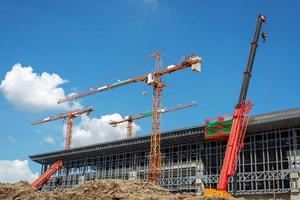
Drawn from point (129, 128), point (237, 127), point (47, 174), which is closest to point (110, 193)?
point (237, 127)

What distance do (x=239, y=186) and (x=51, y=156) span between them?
58.0m

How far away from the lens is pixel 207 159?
295 feet

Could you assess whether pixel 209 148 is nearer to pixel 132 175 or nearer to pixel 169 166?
pixel 169 166

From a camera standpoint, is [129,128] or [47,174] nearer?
[47,174]

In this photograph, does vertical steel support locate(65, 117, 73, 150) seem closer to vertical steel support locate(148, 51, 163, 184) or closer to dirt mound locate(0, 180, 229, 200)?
vertical steel support locate(148, 51, 163, 184)

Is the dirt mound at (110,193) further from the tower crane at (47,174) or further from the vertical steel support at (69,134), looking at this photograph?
the vertical steel support at (69,134)

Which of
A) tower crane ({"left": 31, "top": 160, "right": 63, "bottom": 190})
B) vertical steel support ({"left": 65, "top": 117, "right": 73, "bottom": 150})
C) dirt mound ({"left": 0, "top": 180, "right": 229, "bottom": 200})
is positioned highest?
vertical steel support ({"left": 65, "top": 117, "right": 73, "bottom": 150})

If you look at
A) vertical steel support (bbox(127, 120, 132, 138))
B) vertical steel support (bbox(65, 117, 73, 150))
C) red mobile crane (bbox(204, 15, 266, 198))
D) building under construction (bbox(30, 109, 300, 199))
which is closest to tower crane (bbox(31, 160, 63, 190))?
building under construction (bbox(30, 109, 300, 199))

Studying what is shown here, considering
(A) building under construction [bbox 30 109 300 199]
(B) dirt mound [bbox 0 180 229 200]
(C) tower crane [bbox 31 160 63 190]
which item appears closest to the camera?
(B) dirt mound [bbox 0 180 229 200]

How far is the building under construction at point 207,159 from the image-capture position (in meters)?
78.1

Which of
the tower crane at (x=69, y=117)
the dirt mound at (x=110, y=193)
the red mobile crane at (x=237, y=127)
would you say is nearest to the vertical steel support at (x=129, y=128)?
the tower crane at (x=69, y=117)

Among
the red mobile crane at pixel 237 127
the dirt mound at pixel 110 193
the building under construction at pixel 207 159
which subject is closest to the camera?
the dirt mound at pixel 110 193

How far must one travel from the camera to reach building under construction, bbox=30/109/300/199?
3076 inches

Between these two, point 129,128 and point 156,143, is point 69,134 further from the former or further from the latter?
point 156,143
